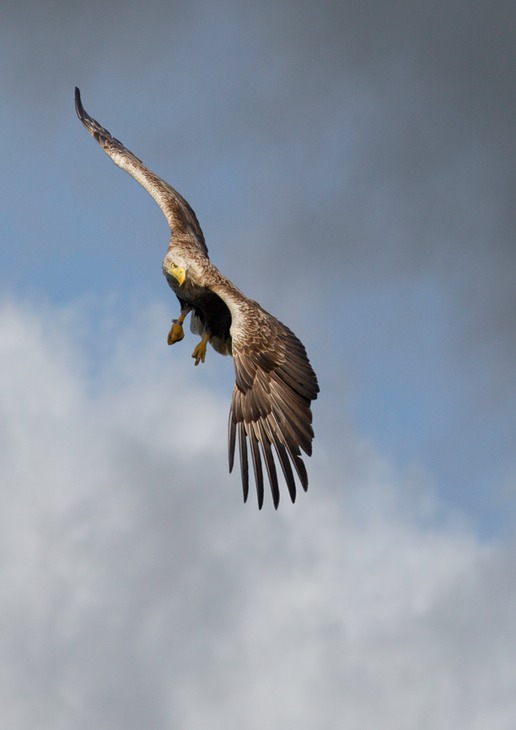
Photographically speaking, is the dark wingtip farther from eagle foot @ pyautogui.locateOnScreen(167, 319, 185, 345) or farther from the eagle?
eagle foot @ pyautogui.locateOnScreen(167, 319, 185, 345)

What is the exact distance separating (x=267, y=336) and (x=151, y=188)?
18.2 feet

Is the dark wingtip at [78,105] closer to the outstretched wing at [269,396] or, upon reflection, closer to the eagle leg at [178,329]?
the eagle leg at [178,329]

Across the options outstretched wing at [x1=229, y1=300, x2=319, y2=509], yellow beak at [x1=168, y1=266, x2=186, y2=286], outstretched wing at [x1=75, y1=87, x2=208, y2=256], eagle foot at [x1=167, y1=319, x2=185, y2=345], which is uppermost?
outstretched wing at [x1=75, y1=87, x2=208, y2=256]

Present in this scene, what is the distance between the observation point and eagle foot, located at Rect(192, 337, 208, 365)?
68.6 feet

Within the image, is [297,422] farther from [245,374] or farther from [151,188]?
[151,188]

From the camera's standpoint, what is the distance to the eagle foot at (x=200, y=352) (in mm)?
20922

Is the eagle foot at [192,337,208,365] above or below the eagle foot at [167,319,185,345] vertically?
below

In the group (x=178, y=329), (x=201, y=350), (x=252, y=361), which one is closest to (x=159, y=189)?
(x=178, y=329)

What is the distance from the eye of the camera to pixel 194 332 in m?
21.7

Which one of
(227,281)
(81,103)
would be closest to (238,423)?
(227,281)

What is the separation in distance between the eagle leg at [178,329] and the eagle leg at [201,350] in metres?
0.32

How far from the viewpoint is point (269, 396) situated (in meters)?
18.7

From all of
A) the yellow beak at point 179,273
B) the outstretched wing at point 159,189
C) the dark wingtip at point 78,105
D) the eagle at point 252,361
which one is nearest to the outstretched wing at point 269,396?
the eagle at point 252,361

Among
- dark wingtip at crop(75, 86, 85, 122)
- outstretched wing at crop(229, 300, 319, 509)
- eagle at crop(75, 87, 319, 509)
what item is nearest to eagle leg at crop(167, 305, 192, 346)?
eagle at crop(75, 87, 319, 509)
